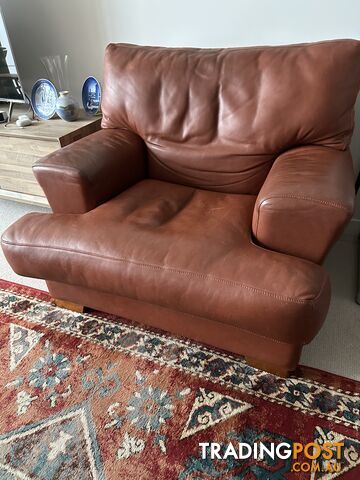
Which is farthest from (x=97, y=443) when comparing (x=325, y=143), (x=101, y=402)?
(x=325, y=143)

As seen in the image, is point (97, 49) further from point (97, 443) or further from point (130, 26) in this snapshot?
point (97, 443)

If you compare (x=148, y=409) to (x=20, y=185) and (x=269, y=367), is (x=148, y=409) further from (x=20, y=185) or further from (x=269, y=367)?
(x=20, y=185)

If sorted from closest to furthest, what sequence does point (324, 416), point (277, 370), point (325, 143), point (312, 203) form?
point (312, 203) < point (324, 416) < point (277, 370) < point (325, 143)

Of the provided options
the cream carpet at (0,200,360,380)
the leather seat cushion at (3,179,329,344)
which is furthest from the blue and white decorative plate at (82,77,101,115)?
the cream carpet at (0,200,360,380)

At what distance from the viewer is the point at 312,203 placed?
36.1 inches

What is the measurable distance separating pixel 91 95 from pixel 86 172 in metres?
0.84

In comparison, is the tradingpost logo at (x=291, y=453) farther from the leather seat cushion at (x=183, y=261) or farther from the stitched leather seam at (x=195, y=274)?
the stitched leather seam at (x=195, y=274)

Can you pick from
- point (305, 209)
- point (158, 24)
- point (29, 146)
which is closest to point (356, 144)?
point (305, 209)

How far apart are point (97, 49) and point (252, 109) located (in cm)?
112

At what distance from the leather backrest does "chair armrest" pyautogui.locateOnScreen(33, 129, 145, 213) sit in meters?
0.17

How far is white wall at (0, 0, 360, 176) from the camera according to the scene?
146 cm

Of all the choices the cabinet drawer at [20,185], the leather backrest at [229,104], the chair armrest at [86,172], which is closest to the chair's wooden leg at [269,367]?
the leather backrest at [229,104]

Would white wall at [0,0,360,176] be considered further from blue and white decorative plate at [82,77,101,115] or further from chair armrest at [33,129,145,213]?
chair armrest at [33,129,145,213]

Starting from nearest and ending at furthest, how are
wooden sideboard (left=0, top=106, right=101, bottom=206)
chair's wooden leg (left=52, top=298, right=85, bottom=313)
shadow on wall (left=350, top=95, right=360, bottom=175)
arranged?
chair's wooden leg (left=52, top=298, right=85, bottom=313)
shadow on wall (left=350, top=95, right=360, bottom=175)
wooden sideboard (left=0, top=106, right=101, bottom=206)
